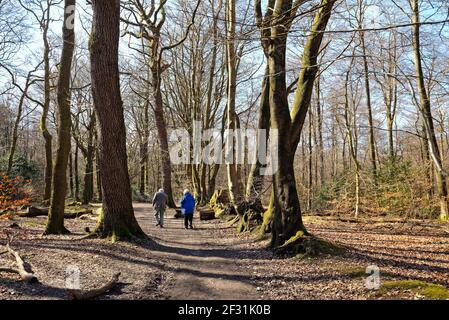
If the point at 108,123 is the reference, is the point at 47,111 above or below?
above

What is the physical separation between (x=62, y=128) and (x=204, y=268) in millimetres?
7152

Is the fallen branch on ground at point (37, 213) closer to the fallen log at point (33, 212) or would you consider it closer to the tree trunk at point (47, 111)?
the fallen log at point (33, 212)

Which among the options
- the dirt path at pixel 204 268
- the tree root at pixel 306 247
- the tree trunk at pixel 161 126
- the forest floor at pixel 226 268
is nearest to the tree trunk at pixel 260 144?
the dirt path at pixel 204 268

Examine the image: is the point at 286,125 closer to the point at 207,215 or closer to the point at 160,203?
the point at 160,203

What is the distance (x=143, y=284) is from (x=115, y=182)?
4447 mm

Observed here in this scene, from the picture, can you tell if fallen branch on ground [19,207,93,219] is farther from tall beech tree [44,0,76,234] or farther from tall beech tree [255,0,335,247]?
tall beech tree [255,0,335,247]

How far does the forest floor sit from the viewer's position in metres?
5.77

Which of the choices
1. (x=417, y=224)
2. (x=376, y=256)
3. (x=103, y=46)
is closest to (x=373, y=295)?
(x=376, y=256)

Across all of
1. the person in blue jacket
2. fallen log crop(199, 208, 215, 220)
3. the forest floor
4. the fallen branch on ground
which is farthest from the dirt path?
the fallen branch on ground

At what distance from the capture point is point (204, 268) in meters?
7.76

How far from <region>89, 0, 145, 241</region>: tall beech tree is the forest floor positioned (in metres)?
0.79

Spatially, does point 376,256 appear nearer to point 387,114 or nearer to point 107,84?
point 107,84

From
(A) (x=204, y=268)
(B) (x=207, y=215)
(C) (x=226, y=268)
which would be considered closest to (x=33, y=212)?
(B) (x=207, y=215)

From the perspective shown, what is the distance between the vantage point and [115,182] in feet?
33.3
